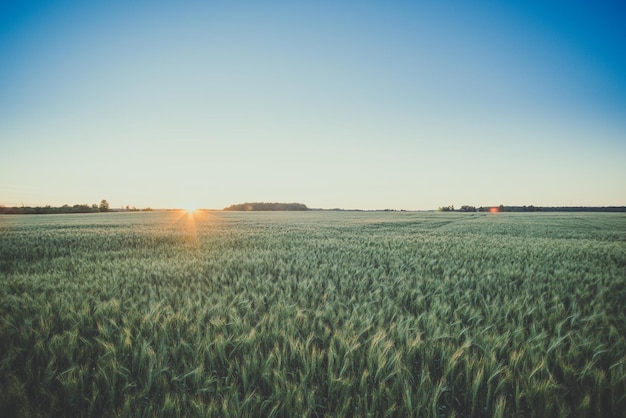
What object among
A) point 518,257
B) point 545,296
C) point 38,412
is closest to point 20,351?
point 38,412

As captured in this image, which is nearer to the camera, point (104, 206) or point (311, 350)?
point (311, 350)

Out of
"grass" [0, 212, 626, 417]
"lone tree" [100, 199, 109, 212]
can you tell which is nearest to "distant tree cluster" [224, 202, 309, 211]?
"lone tree" [100, 199, 109, 212]

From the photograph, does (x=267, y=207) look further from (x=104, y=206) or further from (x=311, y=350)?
(x=311, y=350)

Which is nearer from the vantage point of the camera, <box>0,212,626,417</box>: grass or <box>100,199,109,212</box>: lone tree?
<box>0,212,626,417</box>: grass

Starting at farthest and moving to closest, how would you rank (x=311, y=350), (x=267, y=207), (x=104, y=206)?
(x=267, y=207) → (x=104, y=206) → (x=311, y=350)

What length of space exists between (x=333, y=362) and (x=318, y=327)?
31.5 inches

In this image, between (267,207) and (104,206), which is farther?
(267,207)

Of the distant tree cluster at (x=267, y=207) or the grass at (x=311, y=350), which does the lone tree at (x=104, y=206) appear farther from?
the grass at (x=311, y=350)

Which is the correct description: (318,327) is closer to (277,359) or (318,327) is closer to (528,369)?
(277,359)

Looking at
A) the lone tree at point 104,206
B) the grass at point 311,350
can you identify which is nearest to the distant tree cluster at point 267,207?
the lone tree at point 104,206

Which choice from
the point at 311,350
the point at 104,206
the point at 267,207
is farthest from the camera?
the point at 267,207

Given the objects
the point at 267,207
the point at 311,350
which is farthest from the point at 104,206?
the point at 311,350

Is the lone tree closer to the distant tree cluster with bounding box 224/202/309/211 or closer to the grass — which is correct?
the distant tree cluster with bounding box 224/202/309/211

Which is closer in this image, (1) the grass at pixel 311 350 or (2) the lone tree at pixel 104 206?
(1) the grass at pixel 311 350
